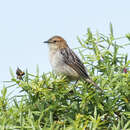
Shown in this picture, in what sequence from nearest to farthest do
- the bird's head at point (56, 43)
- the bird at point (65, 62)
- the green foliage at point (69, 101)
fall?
the green foliage at point (69, 101)
the bird at point (65, 62)
the bird's head at point (56, 43)

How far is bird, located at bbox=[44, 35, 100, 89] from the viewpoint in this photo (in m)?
7.86

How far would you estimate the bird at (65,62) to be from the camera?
786cm

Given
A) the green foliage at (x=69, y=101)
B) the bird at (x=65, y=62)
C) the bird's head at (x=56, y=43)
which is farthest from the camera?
the bird's head at (x=56, y=43)

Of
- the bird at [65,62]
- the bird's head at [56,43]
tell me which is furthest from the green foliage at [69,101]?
the bird's head at [56,43]

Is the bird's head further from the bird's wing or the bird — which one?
the bird's wing

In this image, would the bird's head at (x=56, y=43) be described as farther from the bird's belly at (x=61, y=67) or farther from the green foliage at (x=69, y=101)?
the green foliage at (x=69, y=101)

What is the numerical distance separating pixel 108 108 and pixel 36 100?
91cm

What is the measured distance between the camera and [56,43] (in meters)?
9.15

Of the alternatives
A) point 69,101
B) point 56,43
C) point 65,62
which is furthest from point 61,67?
point 69,101

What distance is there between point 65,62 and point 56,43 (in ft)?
3.33

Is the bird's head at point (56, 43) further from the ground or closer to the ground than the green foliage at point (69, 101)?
further from the ground

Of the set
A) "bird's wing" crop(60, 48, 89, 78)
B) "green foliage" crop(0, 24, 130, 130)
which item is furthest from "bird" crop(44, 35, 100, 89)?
"green foliage" crop(0, 24, 130, 130)

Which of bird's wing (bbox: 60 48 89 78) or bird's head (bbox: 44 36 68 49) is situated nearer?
bird's wing (bbox: 60 48 89 78)

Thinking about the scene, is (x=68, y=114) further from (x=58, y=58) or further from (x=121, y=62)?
(x=58, y=58)
